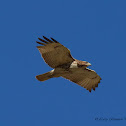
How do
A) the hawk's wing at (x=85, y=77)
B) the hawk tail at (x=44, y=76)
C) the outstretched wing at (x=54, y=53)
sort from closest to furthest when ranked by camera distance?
Answer: 1. the outstretched wing at (x=54, y=53)
2. the hawk tail at (x=44, y=76)
3. the hawk's wing at (x=85, y=77)

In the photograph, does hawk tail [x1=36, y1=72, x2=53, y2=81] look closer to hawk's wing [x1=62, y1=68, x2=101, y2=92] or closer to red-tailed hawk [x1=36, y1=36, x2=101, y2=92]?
red-tailed hawk [x1=36, y1=36, x2=101, y2=92]

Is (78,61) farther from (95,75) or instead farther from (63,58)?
(95,75)

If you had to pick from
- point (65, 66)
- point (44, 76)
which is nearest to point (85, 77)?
point (65, 66)

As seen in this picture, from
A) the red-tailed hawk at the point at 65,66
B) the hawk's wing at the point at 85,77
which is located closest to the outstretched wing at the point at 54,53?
the red-tailed hawk at the point at 65,66

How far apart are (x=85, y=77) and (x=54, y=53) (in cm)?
266

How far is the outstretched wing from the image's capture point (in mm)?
15281

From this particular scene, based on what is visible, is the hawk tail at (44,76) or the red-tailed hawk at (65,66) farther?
the hawk tail at (44,76)

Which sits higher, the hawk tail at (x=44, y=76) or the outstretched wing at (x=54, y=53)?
the outstretched wing at (x=54, y=53)

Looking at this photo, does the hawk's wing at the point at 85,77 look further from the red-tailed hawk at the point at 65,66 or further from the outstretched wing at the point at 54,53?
the outstretched wing at the point at 54,53

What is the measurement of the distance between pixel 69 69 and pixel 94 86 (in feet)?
6.89

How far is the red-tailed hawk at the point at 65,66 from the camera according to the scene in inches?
605

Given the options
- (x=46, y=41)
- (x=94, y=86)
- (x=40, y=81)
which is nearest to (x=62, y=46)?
(x=46, y=41)

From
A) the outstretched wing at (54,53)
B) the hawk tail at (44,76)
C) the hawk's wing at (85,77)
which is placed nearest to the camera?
the outstretched wing at (54,53)

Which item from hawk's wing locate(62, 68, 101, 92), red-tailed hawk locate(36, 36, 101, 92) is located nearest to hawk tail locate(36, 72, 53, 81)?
red-tailed hawk locate(36, 36, 101, 92)
